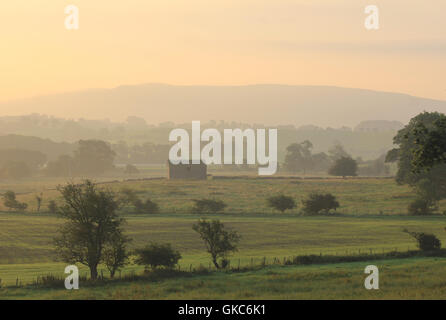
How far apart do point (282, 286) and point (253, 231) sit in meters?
38.8

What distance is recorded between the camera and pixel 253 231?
256 ft

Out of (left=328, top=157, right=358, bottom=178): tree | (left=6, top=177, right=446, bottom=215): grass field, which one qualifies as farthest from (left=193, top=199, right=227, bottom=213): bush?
(left=328, top=157, right=358, bottom=178): tree

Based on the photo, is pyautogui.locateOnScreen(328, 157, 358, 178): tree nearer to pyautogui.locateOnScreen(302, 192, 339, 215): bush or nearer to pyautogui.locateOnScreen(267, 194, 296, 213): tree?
pyautogui.locateOnScreen(267, 194, 296, 213): tree

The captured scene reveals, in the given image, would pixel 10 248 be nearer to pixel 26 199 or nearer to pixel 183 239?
pixel 183 239

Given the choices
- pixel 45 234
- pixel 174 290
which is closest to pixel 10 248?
pixel 45 234

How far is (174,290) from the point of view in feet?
128

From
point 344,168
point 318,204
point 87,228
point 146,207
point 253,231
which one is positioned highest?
point 344,168

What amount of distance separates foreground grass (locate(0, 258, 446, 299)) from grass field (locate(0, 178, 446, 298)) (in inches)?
5.9

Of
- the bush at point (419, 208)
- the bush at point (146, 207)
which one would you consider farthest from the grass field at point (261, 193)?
the bush at point (419, 208)

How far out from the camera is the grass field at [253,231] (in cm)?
4497

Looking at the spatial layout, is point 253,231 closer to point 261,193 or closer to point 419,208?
point 419,208

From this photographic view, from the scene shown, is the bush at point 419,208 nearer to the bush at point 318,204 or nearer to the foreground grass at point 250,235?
the foreground grass at point 250,235

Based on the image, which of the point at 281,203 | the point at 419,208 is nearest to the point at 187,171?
the point at 281,203
